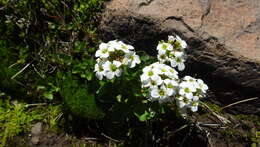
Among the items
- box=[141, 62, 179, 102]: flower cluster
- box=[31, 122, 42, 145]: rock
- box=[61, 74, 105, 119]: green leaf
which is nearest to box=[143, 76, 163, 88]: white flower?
box=[141, 62, 179, 102]: flower cluster

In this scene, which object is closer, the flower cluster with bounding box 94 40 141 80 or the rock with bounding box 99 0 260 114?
the flower cluster with bounding box 94 40 141 80

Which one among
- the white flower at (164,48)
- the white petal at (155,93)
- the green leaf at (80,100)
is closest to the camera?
the white petal at (155,93)

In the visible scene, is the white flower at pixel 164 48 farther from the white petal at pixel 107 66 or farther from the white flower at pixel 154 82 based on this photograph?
the white petal at pixel 107 66

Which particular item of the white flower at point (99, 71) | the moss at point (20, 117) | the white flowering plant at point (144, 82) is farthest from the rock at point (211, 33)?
the moss at point (20, 117)

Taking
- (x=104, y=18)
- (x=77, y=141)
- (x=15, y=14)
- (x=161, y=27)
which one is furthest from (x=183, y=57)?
(x=15, y=14)

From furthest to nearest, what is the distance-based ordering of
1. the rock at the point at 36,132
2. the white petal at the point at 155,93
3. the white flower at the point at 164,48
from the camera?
the rock at the point at 36,132
the white flower at the point at 164,48
the white petal at the point at 155,93

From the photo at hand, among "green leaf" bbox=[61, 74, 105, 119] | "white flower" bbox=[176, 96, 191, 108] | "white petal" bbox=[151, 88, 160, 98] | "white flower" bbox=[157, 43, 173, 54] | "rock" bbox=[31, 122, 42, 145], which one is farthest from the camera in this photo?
"rock" bbox=[31, 122, 42, 145]

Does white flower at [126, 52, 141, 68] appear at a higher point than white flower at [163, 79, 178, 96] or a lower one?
higher

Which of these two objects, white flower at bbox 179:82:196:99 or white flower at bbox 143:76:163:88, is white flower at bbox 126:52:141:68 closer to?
white flower at bbox 143:76:163:88
